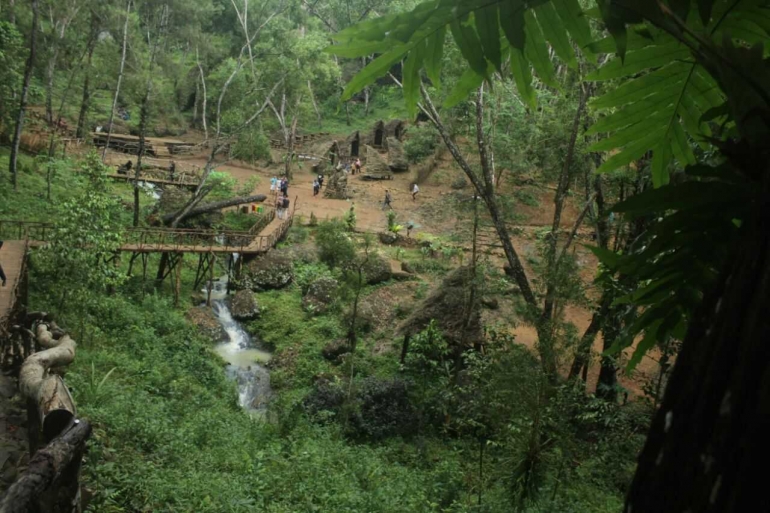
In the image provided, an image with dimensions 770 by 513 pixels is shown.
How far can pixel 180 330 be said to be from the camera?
582 inches

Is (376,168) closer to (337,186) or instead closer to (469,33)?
(337,186)

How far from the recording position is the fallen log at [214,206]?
71.7ft

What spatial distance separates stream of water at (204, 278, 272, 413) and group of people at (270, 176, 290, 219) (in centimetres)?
658

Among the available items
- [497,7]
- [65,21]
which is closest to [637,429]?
[497,7]

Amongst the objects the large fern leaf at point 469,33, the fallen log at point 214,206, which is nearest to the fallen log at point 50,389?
the large fern leaf at point 469,33

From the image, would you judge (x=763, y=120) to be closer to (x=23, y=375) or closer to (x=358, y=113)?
(x=23, y=375)

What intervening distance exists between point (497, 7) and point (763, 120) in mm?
477

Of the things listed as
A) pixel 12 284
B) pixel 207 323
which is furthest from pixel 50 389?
pixel 207 323

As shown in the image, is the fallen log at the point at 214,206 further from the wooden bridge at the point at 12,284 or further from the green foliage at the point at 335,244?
the wooden bridge at the point at 12,284

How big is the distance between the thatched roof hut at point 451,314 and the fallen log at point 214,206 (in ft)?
35.8

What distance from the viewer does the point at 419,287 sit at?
2027cm

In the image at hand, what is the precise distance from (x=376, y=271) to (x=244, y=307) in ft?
16.1

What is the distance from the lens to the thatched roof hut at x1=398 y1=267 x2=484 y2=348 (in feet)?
50.1

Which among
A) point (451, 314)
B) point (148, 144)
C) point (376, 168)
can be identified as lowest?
point (451, 314)
